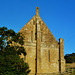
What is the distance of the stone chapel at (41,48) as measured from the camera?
34.5 m

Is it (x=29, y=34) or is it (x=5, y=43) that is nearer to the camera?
(x=5, y=43)

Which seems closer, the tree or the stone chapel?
the tree

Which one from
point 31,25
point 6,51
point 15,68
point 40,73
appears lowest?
point 40,73

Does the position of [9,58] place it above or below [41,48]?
below

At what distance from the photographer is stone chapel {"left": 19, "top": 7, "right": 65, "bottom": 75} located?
34469 mm

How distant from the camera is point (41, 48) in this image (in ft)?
118

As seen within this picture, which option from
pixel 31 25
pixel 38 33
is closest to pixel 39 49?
pixel 38 33

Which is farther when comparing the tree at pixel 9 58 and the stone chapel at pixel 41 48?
the stone chapel at pixel 41 48

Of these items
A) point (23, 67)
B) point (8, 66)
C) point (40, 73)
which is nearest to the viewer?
point (8, 66)

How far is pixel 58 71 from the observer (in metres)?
36.5

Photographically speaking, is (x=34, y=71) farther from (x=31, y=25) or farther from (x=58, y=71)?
(x=31, y=25)

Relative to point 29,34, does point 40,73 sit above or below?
below

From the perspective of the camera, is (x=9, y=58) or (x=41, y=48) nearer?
(x=9, y=58)

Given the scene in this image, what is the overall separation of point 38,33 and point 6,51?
14.2 m
